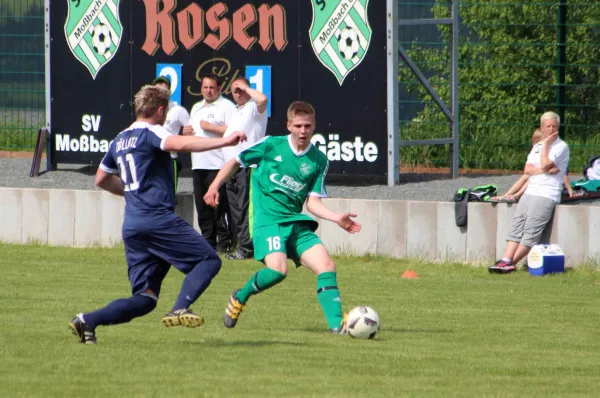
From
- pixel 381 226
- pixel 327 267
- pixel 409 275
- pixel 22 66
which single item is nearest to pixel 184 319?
pixel 327 267

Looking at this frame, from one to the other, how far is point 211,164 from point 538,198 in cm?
416

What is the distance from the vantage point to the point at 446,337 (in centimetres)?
980

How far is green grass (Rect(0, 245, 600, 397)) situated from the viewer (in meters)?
7.51

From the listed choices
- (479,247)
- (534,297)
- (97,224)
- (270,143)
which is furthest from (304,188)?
(97,224)

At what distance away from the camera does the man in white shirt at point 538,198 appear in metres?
14.7

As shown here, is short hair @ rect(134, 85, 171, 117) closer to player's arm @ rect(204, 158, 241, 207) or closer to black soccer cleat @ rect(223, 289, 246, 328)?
player's arm @ rect(204, 158, 241, 207)

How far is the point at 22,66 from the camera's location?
21.4 meters

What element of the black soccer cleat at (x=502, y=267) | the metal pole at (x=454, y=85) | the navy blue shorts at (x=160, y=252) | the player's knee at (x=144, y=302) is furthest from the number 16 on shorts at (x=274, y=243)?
the metal pole at (x=454, y=85)

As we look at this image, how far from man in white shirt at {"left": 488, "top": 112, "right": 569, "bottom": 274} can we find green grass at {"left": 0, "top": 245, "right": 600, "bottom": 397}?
284 millimetres

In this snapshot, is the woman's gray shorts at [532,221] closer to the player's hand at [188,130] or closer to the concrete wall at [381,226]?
the concrete wall at [381,226]

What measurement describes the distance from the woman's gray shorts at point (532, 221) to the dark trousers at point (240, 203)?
324 cm

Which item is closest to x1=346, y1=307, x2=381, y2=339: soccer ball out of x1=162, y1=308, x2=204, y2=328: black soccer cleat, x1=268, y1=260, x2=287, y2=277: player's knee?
x1=268, y1=260, x2=287, y2=277: player's knee

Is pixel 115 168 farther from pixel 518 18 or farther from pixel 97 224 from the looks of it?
pixel 518 18

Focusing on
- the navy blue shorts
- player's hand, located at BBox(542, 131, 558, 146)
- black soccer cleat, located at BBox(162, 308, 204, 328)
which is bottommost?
black soccer cleat, located at BBox(162, 308, 204, 328)
